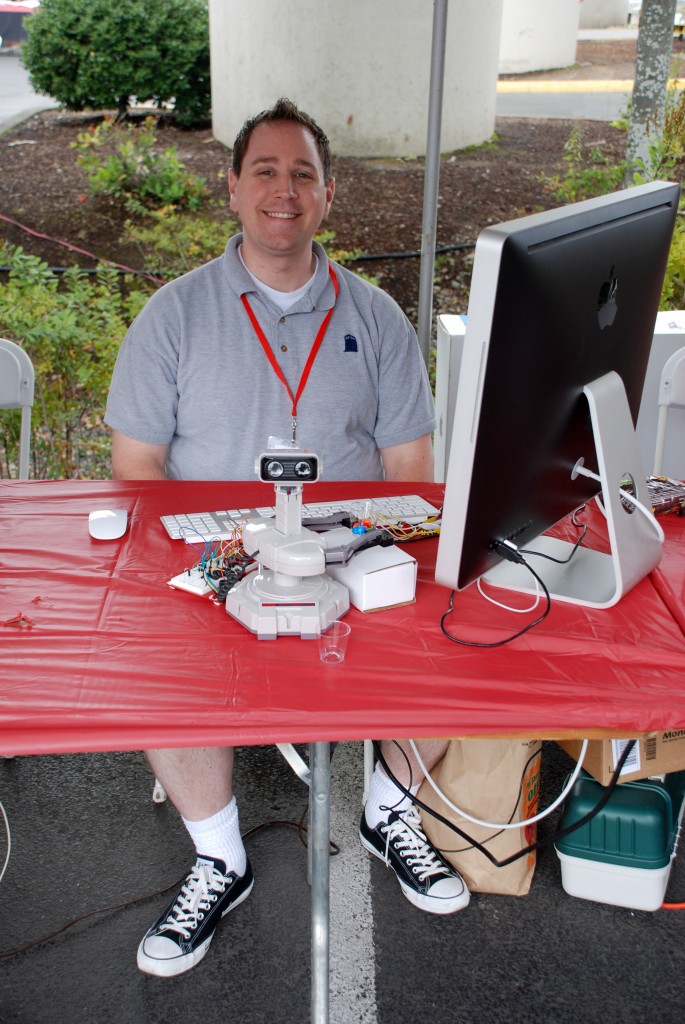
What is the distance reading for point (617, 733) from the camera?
1.34 metres

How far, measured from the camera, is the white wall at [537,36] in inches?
477

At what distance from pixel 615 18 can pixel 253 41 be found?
44.6 ft

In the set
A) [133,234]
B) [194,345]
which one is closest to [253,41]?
[133,234]

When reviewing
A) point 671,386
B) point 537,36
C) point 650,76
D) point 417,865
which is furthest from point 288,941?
point 537,36

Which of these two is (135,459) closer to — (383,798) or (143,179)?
(383,798)

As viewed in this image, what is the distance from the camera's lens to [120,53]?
868cm

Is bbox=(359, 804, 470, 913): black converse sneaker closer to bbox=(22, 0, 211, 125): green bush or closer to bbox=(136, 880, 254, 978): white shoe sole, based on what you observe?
bbox=(136, 880, 254, 978): white shoe sole

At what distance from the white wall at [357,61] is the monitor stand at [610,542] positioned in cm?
634

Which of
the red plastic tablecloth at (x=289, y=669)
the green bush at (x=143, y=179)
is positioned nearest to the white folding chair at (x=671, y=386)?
the red plastic tablecloth at (x=289, y=669)

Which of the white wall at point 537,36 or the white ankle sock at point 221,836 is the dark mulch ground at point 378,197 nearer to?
the white wall at point 537,36

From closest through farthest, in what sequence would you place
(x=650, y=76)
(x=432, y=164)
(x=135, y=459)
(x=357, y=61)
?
1. (x=135, y=459)
2. (x=432, y=164)
3. (x=650, y=76)
4. (x=357, y=61)

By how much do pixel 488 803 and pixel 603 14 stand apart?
19.2 metres

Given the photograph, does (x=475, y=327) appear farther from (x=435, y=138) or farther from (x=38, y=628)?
(x=435, y=138)

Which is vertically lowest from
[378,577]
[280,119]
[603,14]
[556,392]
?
[378,577]
